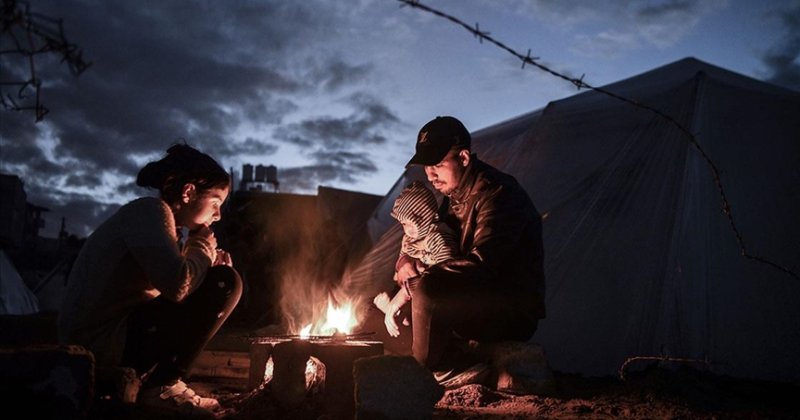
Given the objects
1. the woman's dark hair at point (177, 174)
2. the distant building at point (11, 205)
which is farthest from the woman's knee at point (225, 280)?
the distant building at point (11, 205)

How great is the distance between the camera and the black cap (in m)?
3.90

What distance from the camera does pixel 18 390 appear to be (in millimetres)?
2238

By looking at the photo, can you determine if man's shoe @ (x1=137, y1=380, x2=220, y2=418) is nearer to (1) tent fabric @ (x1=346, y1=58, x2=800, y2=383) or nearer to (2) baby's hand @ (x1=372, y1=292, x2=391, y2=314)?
(2) baby's hand @ (x1=372, y1=292, x2=391, y2=314)

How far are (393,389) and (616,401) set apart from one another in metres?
1.55

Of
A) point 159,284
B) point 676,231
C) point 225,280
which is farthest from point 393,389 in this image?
point 676,231

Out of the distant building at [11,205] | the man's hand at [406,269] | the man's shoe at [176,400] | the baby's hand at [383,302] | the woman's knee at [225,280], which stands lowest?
the man's shoe at [176,400]

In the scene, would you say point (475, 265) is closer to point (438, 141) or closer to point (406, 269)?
point (406, 269)

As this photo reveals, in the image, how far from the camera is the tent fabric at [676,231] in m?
4.46

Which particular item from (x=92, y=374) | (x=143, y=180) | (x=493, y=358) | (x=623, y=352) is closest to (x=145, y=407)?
(x=92, y=374)

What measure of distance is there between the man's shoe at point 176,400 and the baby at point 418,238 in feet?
4.44

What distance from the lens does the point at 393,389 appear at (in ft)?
8.55

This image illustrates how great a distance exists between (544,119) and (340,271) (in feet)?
12.4

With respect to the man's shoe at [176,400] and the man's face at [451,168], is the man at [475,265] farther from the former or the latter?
the man's shoe at [176,400]

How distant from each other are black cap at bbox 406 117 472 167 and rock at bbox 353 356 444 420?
1.62m
